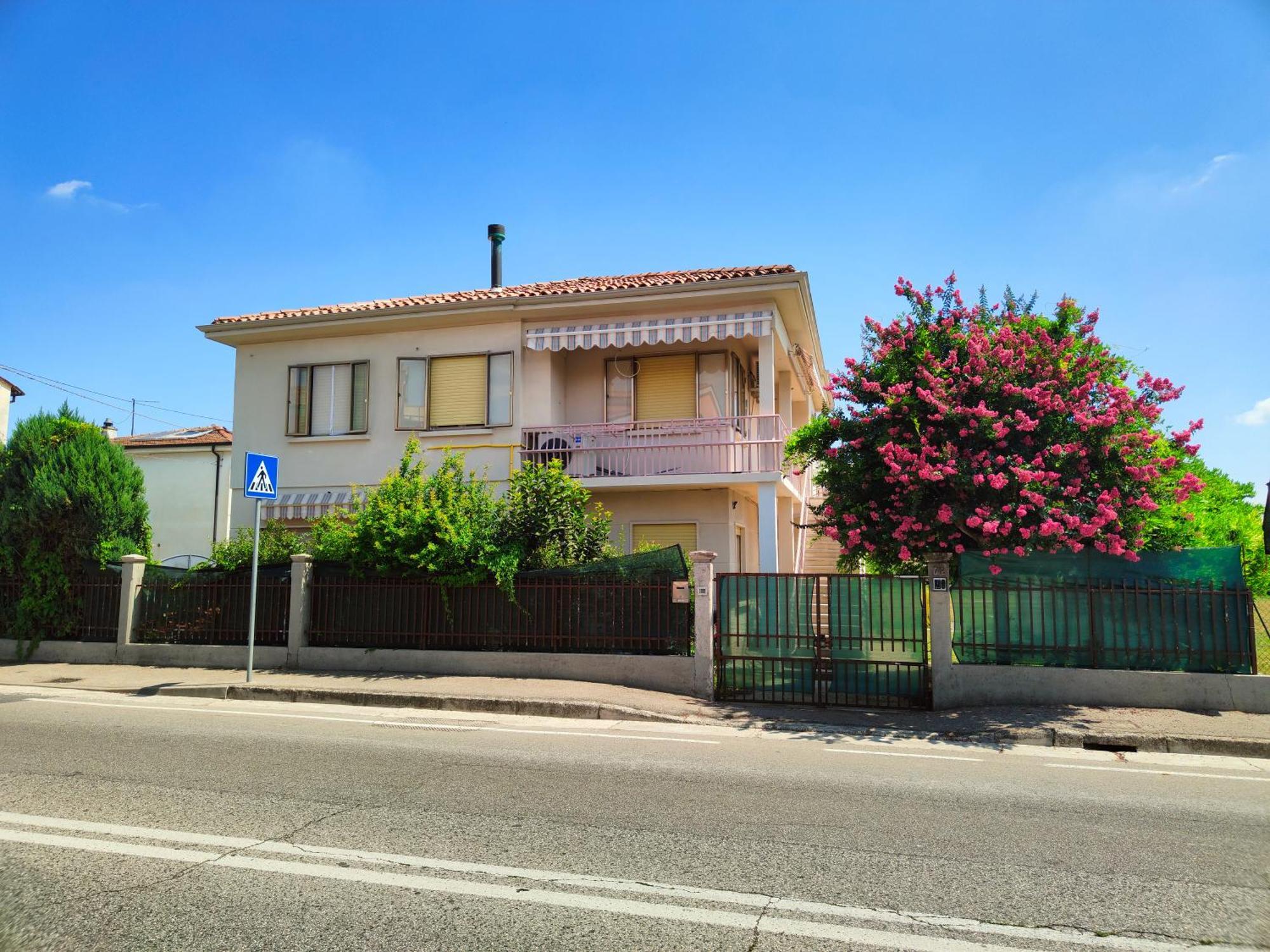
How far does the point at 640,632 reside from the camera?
11.5 m

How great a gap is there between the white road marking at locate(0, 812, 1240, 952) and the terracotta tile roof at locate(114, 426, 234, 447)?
854 inches

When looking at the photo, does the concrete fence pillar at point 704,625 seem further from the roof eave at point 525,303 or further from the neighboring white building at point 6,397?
the neighboring white building at point 6,397

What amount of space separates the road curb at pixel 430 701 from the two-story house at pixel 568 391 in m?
6.14

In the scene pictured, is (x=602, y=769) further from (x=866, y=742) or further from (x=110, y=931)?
(x=110, y=931)

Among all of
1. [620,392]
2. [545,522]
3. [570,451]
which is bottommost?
[545,522]

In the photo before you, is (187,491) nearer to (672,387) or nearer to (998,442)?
(672,387)

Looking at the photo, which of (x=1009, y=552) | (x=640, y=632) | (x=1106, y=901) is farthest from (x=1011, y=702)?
(x=1106, y=901)

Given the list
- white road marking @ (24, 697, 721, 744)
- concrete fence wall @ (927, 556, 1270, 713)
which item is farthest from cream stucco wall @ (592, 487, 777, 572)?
white road marking @ (24, 697, 721, 744)

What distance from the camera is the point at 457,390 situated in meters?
17.6

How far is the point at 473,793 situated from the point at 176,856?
6.40 feet

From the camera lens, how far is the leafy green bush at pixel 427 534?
477 inches

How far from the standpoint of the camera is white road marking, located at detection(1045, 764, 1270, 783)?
7.15 metres

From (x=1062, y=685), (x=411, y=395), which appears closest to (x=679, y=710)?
(x=1062, y=685)

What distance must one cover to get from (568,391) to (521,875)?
14.5m
